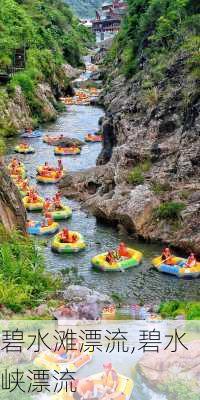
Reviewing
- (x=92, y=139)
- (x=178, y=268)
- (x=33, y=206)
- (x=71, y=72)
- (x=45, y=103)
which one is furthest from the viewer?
(x=71, y=72)

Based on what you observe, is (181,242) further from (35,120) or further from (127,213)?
(35,120)

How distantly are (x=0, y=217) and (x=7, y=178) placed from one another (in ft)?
5.67

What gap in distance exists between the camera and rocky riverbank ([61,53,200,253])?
2578cm

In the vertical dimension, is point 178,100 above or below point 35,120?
above

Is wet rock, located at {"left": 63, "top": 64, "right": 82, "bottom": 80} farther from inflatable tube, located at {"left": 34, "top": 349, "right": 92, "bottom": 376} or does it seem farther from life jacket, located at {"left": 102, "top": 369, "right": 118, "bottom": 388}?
life jacket, located at {"left": 102, "top": 369, "right": 118, "bottom": 388}

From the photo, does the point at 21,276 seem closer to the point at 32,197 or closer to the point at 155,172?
the point at 155,172

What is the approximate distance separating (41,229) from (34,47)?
124 feet

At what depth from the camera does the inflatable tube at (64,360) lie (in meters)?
13.1

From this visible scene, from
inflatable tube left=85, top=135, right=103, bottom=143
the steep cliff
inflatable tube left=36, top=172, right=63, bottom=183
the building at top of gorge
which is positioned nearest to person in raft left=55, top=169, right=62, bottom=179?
inflatable tube left=36, top=172, right=63, bottom=183

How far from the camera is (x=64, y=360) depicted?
1343 centimetres

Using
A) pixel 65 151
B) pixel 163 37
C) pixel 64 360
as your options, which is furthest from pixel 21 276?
pixel 65 151

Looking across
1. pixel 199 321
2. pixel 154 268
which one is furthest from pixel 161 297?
pixel 199 321

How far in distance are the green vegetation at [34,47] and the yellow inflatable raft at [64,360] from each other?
33315 mm

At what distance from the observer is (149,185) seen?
27.7 meters
